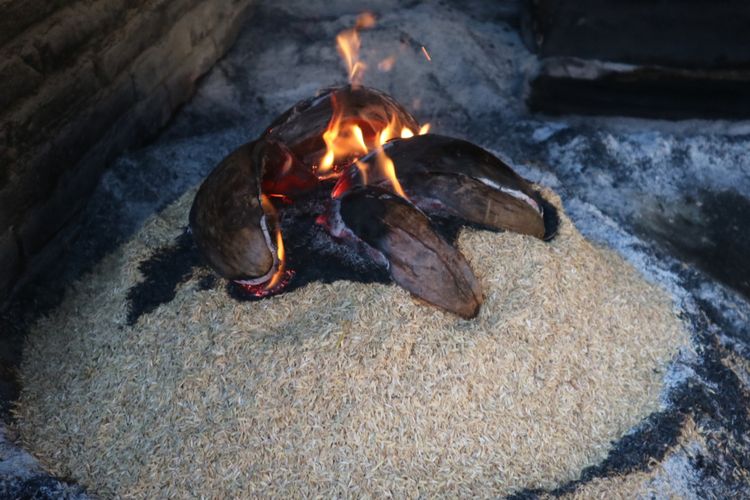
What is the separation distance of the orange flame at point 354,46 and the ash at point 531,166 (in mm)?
66

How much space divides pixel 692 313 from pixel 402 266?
1357mm

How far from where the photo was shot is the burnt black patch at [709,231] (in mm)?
3303

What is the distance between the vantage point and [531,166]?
141 inches

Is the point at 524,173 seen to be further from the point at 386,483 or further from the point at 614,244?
the point at 386,483

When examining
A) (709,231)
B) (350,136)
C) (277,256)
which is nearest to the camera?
(277,256)

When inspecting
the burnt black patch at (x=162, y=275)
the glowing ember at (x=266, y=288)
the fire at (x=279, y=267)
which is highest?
the fire at (x=279, y=267)

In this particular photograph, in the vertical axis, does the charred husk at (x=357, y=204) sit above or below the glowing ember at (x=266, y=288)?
above

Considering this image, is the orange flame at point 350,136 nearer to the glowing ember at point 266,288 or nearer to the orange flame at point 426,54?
the glowing ember at point 266,288

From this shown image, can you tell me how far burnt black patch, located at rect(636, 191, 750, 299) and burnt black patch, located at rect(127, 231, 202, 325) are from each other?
2.22m

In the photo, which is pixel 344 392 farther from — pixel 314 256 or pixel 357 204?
pixel 357 204

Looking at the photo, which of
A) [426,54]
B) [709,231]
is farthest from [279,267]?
[426,54]

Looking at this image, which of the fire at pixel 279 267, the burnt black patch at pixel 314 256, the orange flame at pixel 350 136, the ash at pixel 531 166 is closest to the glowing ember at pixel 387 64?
the ash at pixel 531 166

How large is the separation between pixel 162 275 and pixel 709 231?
2.68 m

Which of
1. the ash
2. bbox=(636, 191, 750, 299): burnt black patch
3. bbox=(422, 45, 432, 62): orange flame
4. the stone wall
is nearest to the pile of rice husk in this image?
the ash
